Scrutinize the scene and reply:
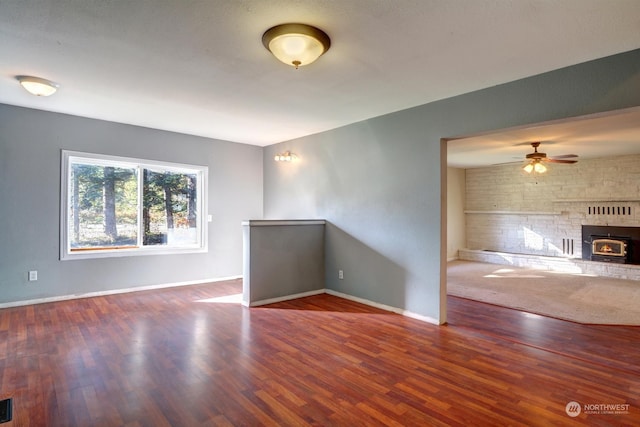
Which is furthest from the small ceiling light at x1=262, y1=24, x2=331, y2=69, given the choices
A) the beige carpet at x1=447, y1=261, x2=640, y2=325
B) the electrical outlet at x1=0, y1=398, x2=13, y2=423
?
the beige carpet at x1=447, y1=261, x2=640, y2=325

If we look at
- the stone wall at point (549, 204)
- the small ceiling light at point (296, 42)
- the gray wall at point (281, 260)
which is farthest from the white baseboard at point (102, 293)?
the stone wall at point (549, 204)

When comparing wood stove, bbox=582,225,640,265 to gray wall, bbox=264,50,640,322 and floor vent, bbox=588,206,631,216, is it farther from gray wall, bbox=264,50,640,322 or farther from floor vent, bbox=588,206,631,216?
gray wall, bbox=264,50,640,322

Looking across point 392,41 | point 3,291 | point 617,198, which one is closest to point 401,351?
point 392,41

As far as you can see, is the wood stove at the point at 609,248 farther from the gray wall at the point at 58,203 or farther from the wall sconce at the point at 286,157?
the gray wall at the point at 58,203

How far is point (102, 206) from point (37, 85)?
2062 mm

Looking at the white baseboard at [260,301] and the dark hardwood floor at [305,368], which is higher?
the white baseboard at [260,301]

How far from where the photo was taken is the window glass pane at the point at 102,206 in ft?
15.4

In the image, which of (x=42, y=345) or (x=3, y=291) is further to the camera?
(x=3, y=291)

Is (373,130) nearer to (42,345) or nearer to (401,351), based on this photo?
(401,351)

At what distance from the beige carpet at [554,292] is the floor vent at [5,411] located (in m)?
5.01

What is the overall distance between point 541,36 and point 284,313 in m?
3.68

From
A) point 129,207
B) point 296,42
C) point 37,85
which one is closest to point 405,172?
point 296,42

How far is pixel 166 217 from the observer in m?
5.50
